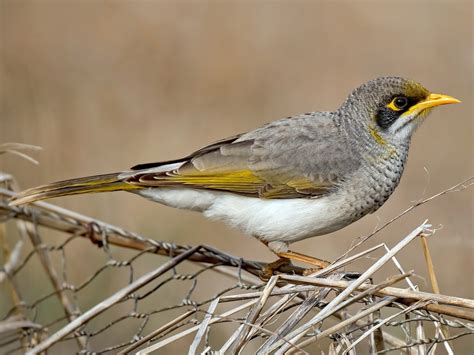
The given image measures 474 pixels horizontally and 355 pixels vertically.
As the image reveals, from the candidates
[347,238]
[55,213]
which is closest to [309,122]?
[55,213]

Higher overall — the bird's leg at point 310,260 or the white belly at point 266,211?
the white belly at point 266,211

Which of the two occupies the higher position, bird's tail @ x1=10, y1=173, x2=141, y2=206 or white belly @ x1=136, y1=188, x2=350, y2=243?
bird's tail @ x1=10, y1=173, x2=141, y2=206

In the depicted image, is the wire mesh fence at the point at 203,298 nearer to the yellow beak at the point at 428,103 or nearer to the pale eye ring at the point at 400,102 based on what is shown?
the yellow beak at the point at 428,103

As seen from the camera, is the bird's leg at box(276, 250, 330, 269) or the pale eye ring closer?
the bird's leg at box(276, 250, 330, 269)

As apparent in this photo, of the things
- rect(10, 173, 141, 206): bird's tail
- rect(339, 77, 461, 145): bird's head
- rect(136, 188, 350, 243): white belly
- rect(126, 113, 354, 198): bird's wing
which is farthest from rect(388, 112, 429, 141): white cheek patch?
rect(10, 173, 141, 206): bird's tail

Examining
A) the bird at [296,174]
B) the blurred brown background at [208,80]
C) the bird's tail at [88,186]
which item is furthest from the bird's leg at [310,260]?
the blurred brown background at [208,80]

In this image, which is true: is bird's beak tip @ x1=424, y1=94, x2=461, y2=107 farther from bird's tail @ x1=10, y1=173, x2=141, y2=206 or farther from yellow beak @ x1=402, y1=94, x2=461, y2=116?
bird's tail @ x1=10, y1=173, x2=141, y2=206

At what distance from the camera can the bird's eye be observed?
4.89 metres

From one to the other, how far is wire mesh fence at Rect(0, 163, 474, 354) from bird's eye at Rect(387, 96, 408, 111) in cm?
65

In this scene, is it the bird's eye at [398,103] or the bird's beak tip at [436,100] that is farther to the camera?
the bird's eye at [398,103]

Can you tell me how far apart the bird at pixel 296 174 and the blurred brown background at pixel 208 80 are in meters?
2.32

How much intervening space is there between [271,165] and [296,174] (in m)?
0.15

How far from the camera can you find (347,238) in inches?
321

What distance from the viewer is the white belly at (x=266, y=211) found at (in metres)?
4.71
